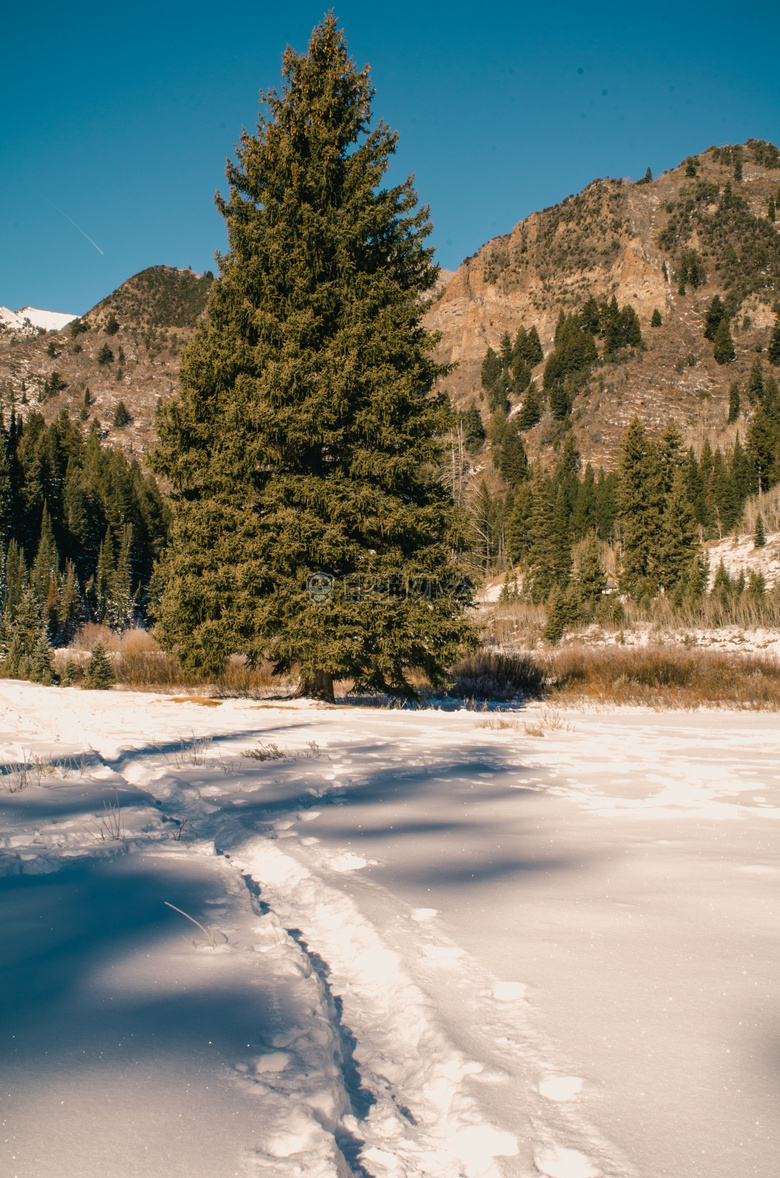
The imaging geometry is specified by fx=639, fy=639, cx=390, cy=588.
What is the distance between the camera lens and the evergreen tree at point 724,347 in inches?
3167

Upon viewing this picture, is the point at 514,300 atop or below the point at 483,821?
atop

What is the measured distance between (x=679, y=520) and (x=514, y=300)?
98.0m

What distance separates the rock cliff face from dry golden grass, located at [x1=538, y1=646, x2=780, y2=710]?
58.8 metres

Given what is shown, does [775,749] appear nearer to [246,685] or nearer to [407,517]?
[407,517]

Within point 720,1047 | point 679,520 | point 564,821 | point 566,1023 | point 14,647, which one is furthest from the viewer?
point 679,520

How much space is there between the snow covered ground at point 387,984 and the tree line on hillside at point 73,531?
47.8 metres

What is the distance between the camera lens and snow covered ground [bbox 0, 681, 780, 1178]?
1.28 meters

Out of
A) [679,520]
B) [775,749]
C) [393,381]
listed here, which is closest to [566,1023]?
[775,749]

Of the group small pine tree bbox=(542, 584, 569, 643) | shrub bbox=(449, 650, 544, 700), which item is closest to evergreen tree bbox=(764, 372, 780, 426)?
small pine tree bbox=(542, 584, 569, 643)

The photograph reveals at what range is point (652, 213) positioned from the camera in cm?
11788

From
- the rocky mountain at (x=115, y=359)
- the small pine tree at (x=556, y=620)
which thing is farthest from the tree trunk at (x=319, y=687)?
the rocky mountain at (x=115, y=359)

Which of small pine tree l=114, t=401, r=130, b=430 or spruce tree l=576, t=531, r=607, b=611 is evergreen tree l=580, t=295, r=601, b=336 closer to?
spruce tree l=576, t=531, r=607, b=611

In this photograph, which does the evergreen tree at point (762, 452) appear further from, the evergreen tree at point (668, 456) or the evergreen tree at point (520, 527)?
the evergreen tree at point (520, 527)

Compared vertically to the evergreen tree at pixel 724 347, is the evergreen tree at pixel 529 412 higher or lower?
lower
